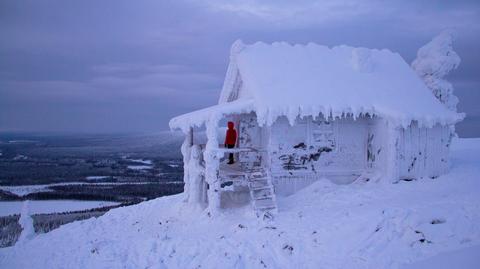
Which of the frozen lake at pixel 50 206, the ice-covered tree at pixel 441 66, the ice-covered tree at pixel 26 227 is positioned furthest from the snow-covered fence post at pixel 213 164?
the frozen lake at pixel 50 206

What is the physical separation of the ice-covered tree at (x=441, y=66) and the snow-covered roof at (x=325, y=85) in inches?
40.6

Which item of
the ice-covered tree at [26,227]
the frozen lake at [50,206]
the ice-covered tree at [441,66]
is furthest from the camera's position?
the frozen lake at [50,206]

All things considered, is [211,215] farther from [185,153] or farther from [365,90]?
[365,90]

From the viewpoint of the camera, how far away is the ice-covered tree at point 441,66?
18.2 m

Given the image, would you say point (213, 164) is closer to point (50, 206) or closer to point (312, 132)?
point (312, 132)

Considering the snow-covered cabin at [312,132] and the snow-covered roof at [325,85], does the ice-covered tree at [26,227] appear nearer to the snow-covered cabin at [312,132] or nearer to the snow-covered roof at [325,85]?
the snow-covered cabin at [312,132]

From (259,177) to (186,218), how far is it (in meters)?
3.17

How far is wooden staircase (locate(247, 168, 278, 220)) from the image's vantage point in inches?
511

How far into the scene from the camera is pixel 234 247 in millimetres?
11117

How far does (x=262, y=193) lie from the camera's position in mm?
13766

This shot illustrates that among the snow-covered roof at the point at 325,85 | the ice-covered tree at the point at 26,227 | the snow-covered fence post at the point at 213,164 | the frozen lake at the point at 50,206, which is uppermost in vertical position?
the snow-covered roof at the point at 325,85

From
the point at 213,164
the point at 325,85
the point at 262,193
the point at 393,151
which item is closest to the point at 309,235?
the point at 262,193

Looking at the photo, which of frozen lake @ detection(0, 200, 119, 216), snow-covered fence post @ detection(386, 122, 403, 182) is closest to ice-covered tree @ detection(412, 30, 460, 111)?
snow-covered fence post @ detection(386, 122, 403, 182)

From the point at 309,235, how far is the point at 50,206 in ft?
145
